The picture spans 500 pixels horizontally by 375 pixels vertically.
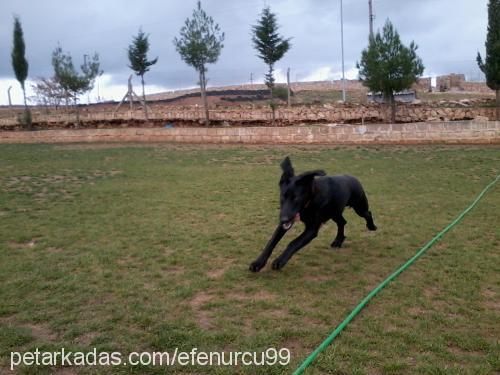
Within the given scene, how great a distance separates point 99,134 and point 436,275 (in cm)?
2383

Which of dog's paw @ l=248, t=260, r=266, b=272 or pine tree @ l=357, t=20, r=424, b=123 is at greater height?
pine tree @ l=357, t=20, r=424, b=123

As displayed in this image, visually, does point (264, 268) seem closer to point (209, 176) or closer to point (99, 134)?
point (209, 176)

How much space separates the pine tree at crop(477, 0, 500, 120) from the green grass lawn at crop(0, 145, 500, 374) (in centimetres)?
1718

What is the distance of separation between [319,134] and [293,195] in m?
17.8

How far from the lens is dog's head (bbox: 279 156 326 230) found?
14.7 feet

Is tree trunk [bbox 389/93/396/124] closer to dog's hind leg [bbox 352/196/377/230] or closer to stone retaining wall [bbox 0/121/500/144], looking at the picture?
stone retaining wall [bbox 0/121/500/144]

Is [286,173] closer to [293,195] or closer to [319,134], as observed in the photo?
[293,195]

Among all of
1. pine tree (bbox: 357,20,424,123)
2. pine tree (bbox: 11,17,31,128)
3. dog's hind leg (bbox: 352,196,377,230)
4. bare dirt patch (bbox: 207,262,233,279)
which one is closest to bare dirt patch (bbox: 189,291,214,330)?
bare dirt patch (bbox: 207,262,233,279)

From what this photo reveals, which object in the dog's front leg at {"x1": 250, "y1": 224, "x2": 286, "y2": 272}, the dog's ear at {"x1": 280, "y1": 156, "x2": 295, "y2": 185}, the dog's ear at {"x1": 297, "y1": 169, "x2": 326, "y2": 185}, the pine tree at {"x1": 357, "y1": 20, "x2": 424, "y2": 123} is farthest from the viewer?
the pine tree at {"x1": 357, "y1": 20, "x2": 424, "y2": 123}

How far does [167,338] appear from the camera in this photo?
3.34 m

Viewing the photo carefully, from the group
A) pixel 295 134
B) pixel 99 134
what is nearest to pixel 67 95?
pixel 99 134

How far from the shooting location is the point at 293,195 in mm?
4531

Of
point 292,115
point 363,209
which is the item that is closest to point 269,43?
point 292,115

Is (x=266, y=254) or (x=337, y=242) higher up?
(x=266, y=254)
